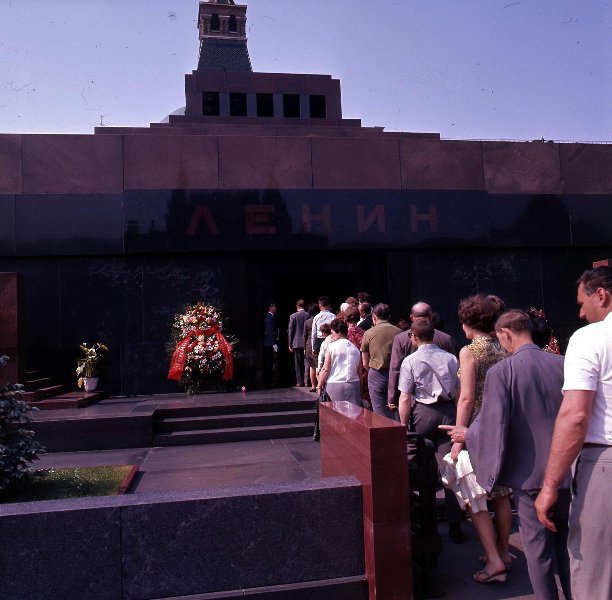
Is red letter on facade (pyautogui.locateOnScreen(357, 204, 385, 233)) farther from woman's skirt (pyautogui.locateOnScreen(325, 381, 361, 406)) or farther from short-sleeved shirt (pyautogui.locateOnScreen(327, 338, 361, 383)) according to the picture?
woman's skirt (pyautogui.locateOnScreen(325, 381, 361, 406))

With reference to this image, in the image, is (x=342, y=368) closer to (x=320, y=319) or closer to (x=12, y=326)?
(x=320, y=319)

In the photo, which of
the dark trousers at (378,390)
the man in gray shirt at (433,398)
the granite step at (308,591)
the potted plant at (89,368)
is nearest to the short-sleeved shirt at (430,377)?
the man in gray shirt at (433,398)

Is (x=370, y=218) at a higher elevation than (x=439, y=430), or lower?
higher

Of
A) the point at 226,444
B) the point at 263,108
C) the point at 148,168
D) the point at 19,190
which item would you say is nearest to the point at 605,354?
the point at 226,444

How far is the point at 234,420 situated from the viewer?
9.35m

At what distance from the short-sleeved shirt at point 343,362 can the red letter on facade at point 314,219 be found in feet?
21.6

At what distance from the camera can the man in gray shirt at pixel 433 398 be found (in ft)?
15.7

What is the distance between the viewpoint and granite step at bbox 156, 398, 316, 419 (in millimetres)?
9469

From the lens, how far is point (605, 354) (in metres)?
2.59

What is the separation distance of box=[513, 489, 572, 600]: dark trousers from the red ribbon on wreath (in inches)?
345

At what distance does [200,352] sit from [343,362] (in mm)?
5237

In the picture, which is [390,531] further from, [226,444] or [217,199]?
[217,199]

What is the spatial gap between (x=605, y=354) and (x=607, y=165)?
1451 centimetres

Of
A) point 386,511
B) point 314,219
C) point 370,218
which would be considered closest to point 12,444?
point 386,511
